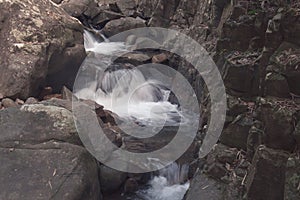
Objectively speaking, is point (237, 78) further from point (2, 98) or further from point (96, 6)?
point (96, 6)

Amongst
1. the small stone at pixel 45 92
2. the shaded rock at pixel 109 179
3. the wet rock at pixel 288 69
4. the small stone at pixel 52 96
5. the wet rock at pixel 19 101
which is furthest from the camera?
the small stone at pixel 45 92

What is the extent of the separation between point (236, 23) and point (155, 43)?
7814 mm

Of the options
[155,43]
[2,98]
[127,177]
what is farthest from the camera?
[155,43]

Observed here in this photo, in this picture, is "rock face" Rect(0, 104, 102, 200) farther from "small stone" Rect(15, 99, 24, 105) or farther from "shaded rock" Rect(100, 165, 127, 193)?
"small stone" Rect(15, 99, 24, 105)

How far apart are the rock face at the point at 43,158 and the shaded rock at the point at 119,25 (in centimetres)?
893

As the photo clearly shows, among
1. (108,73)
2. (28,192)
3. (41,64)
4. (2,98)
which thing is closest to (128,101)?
(108,73)

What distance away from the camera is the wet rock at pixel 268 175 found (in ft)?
9.69

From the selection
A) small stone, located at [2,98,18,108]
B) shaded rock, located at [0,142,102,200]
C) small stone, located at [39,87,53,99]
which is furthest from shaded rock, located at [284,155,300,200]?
small stone, located at [39,87,53,99]

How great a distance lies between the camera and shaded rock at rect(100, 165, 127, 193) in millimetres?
5523

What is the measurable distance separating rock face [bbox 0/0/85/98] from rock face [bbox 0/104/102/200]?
2988 mm

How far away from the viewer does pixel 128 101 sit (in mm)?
9906

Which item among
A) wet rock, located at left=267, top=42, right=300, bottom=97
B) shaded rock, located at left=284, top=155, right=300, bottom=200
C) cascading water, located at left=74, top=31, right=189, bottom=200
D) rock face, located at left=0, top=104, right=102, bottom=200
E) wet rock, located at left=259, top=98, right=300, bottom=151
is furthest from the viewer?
cascading water, located at left=74, top=31, right=189, bottom=200

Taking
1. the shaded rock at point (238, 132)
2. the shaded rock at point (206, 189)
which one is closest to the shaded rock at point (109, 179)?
the shaded rock at point (206, 189)

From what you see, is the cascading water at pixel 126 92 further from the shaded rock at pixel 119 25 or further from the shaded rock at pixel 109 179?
the shaded rock at pixel 109 179
